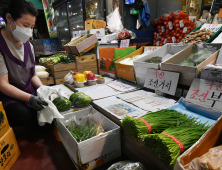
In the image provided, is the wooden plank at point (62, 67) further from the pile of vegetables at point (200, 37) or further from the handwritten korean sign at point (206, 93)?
the handwritten korean sign at point (206, 93)

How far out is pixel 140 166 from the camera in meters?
1.22

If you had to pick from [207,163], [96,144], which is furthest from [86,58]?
[207,163]

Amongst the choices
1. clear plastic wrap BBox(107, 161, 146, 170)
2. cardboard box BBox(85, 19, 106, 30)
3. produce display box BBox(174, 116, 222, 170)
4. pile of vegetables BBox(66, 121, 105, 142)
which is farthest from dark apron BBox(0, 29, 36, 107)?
cardboard box BBox(85, 19, 106, 30)

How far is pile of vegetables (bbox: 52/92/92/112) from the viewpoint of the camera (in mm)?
1819

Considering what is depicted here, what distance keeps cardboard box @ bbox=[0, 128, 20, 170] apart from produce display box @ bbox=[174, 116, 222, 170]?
1.61 meters

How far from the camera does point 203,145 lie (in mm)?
927

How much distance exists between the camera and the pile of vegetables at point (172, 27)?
17.4ft

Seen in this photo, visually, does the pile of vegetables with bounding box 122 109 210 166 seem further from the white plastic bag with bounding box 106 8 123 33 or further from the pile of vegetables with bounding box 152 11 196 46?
the pile of vegetables with bounding box 152 11 196 46

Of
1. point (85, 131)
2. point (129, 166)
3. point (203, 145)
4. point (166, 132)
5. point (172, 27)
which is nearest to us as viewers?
point (203, 145)

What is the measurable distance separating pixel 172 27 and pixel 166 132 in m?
5.58

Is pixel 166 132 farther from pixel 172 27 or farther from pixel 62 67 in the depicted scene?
pixel 172 27

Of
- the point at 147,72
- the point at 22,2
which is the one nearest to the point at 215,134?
the point at 147,72

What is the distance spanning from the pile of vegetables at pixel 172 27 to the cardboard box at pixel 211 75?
4417mm

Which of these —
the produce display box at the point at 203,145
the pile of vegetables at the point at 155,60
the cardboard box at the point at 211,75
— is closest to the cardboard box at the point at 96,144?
the produce display box at the point at 203,145
